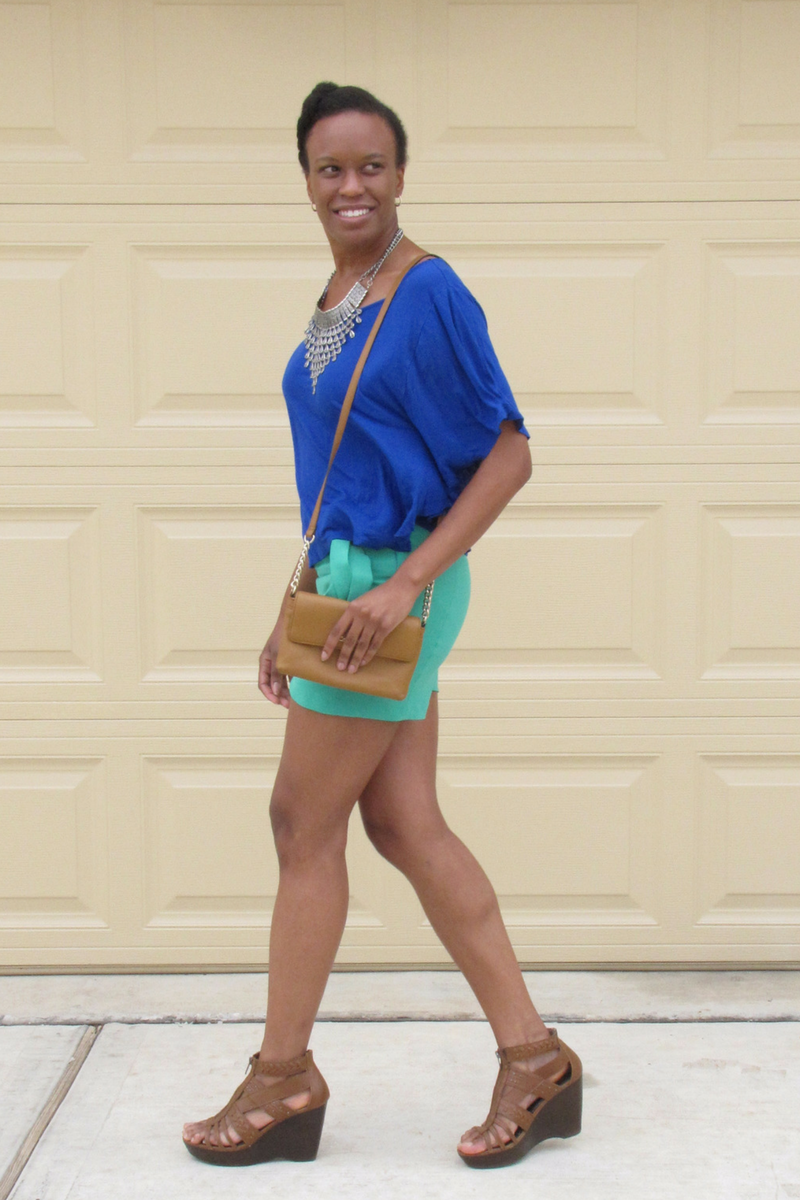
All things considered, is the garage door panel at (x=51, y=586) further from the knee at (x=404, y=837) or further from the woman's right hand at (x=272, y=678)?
the knee at (x=404, y=837)

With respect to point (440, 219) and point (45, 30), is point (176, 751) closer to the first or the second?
point (440, 219)

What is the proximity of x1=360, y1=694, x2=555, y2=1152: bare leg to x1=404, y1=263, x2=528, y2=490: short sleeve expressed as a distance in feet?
1.76

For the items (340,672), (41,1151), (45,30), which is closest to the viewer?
(340,672)

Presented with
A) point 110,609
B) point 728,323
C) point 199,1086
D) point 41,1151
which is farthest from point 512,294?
point 41,1151

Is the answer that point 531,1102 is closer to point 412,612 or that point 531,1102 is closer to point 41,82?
point 412,612

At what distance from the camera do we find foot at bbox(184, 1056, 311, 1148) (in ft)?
7.26

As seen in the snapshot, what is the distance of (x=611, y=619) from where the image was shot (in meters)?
3.19

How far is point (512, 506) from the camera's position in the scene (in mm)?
3162

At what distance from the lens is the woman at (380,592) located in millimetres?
2049

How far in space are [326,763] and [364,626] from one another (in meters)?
0.30

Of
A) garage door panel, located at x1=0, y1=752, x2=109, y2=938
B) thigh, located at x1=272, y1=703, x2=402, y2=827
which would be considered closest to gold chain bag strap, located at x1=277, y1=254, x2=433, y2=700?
thigh, located at x1=272, y1=703, x2=402, y2=827

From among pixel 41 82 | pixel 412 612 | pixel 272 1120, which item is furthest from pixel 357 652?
pixel 41 82

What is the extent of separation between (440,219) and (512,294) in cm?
25

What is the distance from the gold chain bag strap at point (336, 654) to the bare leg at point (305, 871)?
159 millimetres
